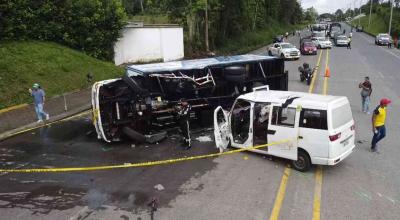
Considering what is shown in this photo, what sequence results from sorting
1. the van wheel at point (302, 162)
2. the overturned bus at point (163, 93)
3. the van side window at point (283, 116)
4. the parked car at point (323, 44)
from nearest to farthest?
the van wheel at point (302, 162), the van side window at point (283, 116), the overturned bus at point (163, 93), the parked car at point (323, 44)

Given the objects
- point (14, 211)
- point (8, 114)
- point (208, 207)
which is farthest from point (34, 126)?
point (208, 207)

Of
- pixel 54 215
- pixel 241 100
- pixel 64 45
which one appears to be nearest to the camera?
pixel 54 215

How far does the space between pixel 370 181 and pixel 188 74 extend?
6.91 metres

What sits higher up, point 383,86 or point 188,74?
point 188,74

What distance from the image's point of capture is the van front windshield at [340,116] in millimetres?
9250

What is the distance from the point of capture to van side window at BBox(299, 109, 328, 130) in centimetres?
920

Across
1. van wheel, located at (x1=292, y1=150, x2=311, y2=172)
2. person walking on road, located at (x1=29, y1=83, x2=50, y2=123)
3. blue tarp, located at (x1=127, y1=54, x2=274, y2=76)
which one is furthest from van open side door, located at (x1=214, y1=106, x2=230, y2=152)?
person walking on road, located at (x1=29, y1=83, x2=50, y2=123)

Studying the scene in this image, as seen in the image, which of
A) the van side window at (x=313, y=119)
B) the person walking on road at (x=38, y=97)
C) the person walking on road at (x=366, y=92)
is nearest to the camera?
the van side window at (x=313, y=119)

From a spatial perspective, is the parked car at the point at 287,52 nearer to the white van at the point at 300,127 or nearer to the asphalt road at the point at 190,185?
the asphalt road at the point at 190,185

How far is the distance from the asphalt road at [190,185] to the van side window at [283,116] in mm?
1168

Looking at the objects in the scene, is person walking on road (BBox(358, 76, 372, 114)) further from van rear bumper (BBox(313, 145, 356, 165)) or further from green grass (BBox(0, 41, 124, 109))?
green grass (BBox(0, 41, 124, 109))

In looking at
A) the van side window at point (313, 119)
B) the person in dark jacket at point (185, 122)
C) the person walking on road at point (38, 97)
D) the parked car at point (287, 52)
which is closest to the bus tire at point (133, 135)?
the person in dark jacket at point (185, 122)

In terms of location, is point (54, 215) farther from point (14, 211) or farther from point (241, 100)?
point (241, 100)

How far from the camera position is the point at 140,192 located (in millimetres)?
8742
